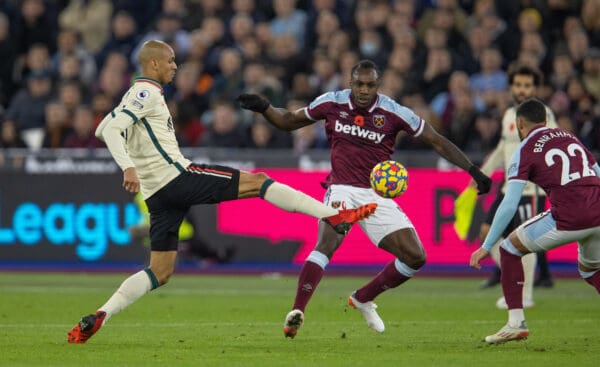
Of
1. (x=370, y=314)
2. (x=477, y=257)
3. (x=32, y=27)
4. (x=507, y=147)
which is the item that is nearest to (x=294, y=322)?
(x=370, y=314)

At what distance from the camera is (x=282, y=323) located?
41.0 feet

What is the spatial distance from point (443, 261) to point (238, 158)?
3522 mm

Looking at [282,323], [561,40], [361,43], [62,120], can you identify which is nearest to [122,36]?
[62,120]

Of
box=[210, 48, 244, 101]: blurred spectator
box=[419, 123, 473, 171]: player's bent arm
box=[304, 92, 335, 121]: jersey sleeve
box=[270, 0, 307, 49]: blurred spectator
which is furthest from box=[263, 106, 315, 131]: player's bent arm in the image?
box=[270, 0, 307, 49]: blurred spectator

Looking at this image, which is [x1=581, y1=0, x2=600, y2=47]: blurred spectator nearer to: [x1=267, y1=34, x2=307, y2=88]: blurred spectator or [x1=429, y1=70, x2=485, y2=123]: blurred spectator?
[x1=429, y1=70, x2=485, y2=123]: blurred spectator

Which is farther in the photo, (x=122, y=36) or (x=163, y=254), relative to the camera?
(x=122, y=36)

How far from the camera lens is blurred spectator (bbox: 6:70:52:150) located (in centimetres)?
2147

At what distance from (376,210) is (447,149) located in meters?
0.86

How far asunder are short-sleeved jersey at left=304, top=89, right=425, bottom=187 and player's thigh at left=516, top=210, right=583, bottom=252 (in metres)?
1.59

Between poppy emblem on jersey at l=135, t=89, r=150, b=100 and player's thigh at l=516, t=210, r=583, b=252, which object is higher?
poppy emblem on jersey at l=135, t=89, r=150, b=100

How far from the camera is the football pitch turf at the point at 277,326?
959 centimetres

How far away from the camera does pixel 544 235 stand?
33.4ft

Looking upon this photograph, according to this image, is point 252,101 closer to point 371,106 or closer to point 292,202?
point 371,106

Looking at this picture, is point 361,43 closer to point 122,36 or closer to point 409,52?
point 409,52
